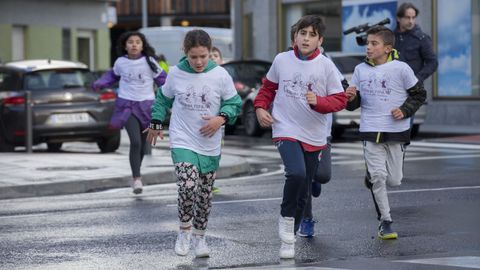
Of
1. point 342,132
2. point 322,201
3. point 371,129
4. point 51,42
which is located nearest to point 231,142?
point 342,132

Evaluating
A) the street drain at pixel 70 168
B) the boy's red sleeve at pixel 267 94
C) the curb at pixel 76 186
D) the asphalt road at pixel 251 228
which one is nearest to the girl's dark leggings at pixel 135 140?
the asphalt road at pixel 251 228

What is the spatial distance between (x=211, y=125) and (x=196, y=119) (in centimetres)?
14

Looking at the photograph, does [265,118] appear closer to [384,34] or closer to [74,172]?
[384,34]

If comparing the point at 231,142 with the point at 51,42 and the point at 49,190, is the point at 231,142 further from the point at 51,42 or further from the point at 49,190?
the point at 51,42

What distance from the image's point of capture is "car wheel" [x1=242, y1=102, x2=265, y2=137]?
2438 cm

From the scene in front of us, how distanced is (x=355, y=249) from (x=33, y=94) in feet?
36.3

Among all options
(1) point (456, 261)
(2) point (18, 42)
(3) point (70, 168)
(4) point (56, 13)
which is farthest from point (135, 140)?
(4) point (56, 13)

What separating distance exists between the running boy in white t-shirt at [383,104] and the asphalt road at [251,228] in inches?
18.8

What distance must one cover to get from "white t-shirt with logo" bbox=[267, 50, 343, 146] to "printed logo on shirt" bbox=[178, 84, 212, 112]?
474 millimetres

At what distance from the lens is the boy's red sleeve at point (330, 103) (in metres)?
8.23

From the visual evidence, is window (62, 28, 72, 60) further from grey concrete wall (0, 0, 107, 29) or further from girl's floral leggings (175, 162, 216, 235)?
girl's floral leggings (175, 162, 216, 235)

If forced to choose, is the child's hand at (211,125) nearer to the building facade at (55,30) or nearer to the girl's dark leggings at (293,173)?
the girl's dark leggings at (293,173)

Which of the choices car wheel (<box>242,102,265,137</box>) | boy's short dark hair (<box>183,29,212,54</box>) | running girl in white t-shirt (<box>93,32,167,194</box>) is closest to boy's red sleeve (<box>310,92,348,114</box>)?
boy's short dark hair (<box>183,29,212,54</box>)

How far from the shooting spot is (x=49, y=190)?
1365 centimetres
